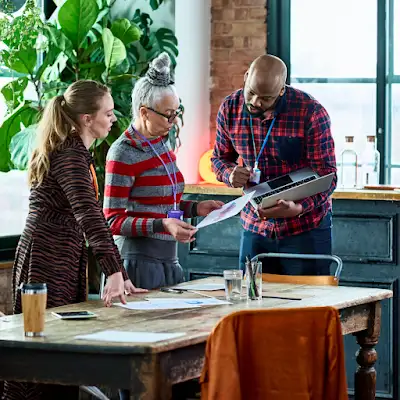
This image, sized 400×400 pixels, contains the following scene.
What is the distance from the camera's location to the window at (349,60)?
6.38 m

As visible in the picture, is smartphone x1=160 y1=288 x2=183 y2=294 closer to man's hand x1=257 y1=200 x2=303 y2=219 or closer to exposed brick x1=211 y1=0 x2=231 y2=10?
man's hand x1=257 y1=200 x2=303 y2=219

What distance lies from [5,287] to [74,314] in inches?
87.6

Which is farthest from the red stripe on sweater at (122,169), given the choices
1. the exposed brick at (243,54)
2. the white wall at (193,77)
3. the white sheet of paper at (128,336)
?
the exposed brick at (243,54)

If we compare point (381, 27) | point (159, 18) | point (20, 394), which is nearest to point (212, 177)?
point (159, 18)

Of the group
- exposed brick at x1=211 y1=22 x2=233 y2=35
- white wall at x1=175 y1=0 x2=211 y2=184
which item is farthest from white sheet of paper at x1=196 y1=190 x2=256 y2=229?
exposed brick at x1=211 y1=22 x2=233 y2=35

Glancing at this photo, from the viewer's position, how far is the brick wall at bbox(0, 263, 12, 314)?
5.43m

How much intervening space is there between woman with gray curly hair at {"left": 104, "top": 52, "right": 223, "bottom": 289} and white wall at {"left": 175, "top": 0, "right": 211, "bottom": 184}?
75.7 inches

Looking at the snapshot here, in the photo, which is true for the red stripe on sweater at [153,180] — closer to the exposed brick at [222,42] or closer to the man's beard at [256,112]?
the man's beard at [256,112]

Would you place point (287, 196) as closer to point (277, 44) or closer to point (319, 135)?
point (319, 135)

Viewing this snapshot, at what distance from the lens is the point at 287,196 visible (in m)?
4.46

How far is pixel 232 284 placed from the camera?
374 centimetres

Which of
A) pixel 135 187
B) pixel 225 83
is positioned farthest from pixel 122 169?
pixel 225 83

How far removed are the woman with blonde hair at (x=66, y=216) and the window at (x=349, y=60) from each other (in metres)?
2.78

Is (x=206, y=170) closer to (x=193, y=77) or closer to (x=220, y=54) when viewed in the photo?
(x=193, y=77)
